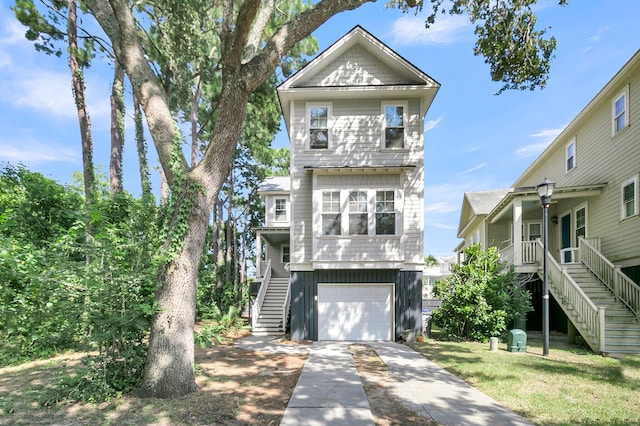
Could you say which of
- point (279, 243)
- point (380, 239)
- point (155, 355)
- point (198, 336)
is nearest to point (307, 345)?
point (380, 239)

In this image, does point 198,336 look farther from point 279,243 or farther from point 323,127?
point 279,243

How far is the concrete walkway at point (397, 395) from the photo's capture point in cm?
445

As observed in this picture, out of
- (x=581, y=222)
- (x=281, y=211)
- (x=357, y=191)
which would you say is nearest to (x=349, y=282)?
(x=357, y=191)

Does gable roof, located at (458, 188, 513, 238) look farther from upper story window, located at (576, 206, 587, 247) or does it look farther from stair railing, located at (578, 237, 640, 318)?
stair railing, located at (578, 237, 640, 318)

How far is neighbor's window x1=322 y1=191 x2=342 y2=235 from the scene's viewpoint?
1141 cm

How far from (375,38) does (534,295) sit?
11.7 metres

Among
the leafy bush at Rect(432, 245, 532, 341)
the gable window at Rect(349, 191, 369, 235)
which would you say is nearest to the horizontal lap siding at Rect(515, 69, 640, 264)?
the leafy bush at Rect(432, 245, 532, 341)

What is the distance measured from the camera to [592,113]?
12.5 m

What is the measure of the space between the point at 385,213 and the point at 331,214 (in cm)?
180

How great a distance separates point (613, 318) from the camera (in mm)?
9305

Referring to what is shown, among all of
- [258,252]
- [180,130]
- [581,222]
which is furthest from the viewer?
[258,252]

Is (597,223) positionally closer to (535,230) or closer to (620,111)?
(535,230)

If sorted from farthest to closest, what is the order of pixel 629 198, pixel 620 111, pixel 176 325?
pixel 620 111
pixel 629 198
pixel 176 325

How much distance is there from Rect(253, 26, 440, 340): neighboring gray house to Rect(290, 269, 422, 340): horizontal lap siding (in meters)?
0.03
